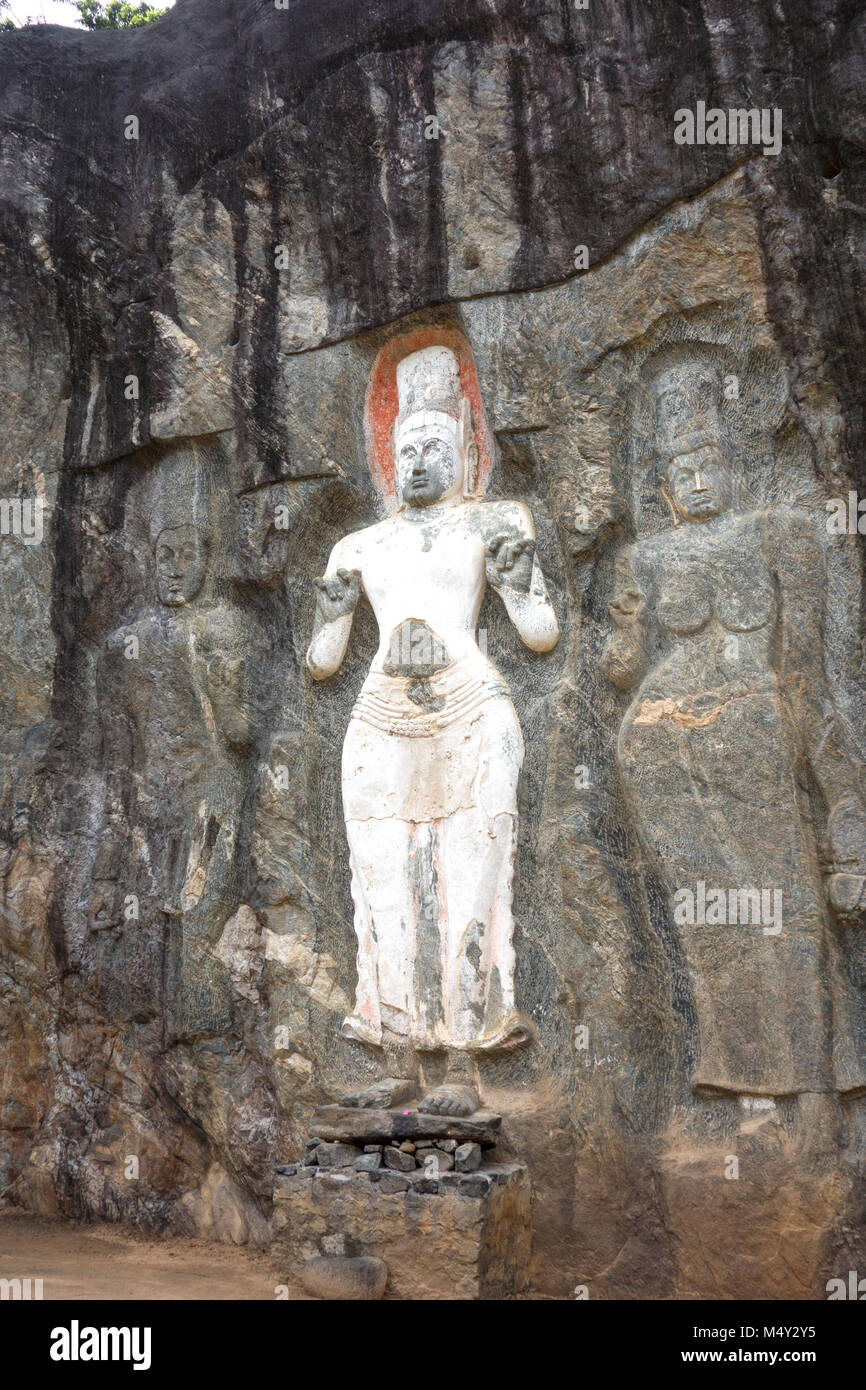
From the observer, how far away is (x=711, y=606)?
7.45m

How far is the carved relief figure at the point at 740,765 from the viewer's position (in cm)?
691

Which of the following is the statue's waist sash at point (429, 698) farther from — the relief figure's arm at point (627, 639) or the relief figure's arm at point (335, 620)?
the relief figure's arm at point (627, 639)

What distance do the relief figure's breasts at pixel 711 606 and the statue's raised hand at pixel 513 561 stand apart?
701 mm

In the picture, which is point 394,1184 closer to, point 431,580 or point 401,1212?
point 401,1212

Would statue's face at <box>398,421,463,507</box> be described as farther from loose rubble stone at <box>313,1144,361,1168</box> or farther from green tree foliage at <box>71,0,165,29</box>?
green tree foliage at <box>71,0,165,29</box>

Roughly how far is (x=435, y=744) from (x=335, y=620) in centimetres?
99

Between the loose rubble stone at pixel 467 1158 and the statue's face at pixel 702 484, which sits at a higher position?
the statue's face at pixel 702 484

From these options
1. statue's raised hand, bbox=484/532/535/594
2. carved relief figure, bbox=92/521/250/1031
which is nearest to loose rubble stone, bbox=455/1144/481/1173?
carved relief figure, bbox=92/521/250/1031

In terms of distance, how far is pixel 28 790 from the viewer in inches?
353

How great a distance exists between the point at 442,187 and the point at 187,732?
3440 millimetres

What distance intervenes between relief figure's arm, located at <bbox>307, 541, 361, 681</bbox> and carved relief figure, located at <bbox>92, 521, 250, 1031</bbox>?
1.74 feet

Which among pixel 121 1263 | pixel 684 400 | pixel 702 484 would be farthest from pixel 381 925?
pixel 684 400

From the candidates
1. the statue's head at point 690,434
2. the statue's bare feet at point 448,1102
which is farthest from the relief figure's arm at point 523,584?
the statue's bare feet at point 448,1102

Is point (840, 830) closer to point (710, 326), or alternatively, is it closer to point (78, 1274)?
point (710, 326)
